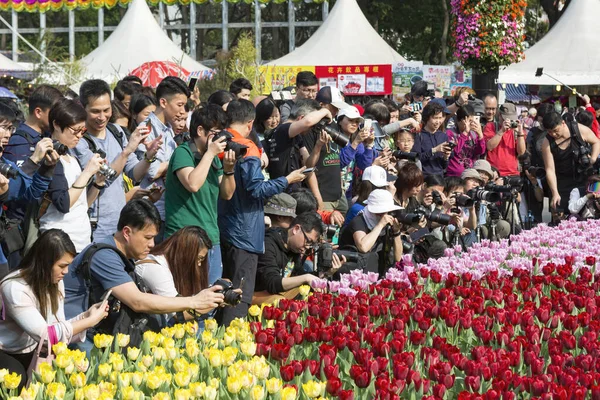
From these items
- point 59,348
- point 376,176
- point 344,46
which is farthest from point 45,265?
point 344,46

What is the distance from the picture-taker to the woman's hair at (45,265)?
511 centimetres

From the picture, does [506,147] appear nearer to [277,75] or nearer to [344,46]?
[277,75]

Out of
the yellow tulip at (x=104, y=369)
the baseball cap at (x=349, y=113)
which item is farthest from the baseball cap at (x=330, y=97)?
the yellow tulip at (x=104, y=369)

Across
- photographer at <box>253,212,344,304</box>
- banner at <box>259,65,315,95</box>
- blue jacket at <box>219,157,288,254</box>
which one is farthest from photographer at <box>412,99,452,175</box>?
banner at <box>259,65,315,95</box>

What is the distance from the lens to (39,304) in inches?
203

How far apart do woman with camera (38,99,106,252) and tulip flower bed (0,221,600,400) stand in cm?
125

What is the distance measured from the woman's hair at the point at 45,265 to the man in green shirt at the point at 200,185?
155cm

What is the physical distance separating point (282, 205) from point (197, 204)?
0.88 meters

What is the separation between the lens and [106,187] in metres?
6.82

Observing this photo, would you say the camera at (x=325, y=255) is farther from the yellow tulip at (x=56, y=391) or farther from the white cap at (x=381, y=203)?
the yellow tulip at (x=56, y=391)

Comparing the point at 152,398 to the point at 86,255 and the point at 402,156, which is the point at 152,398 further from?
the point at 402,156

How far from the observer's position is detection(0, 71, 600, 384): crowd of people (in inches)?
218

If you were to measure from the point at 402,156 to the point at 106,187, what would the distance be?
3.65 metres

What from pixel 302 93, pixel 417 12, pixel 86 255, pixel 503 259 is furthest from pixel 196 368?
pixel 417 12
